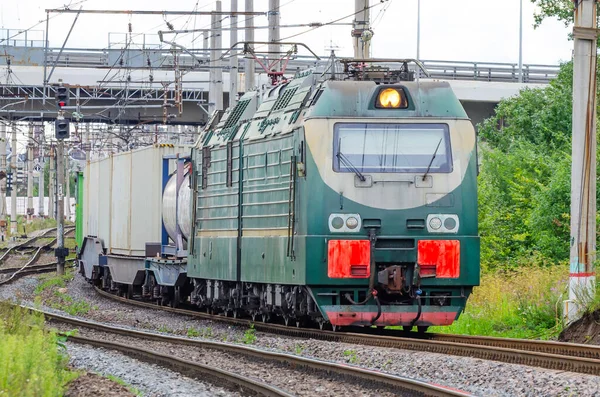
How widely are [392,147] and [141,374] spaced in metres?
4.64

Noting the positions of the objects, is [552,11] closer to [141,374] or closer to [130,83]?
[141,374]

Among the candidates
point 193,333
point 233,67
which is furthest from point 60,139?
point 193,333

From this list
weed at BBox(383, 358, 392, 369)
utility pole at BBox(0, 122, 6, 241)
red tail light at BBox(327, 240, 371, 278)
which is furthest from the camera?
utility pole at BBox(0, 122, 6, 241)

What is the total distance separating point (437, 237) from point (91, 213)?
806 inches

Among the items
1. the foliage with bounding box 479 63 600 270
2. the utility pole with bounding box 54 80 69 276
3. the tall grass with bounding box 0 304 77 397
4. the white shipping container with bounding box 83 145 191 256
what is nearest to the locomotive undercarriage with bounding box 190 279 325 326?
the white shipping container with bounding box 83 145 191 256

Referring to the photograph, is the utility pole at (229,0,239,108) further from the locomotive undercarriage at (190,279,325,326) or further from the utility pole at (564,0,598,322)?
the utility pole at (564,0,598,322)

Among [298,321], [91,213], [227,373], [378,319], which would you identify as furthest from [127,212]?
[227,373]

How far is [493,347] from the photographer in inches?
513

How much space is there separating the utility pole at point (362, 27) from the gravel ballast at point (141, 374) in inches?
328

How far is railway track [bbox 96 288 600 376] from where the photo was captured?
458 inches

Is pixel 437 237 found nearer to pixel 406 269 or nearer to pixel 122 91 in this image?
pixel 406 269

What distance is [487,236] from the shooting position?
28266 mm

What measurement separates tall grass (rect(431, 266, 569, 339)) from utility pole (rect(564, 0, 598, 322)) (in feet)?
3.06

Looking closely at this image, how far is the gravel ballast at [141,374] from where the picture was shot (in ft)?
38.4
